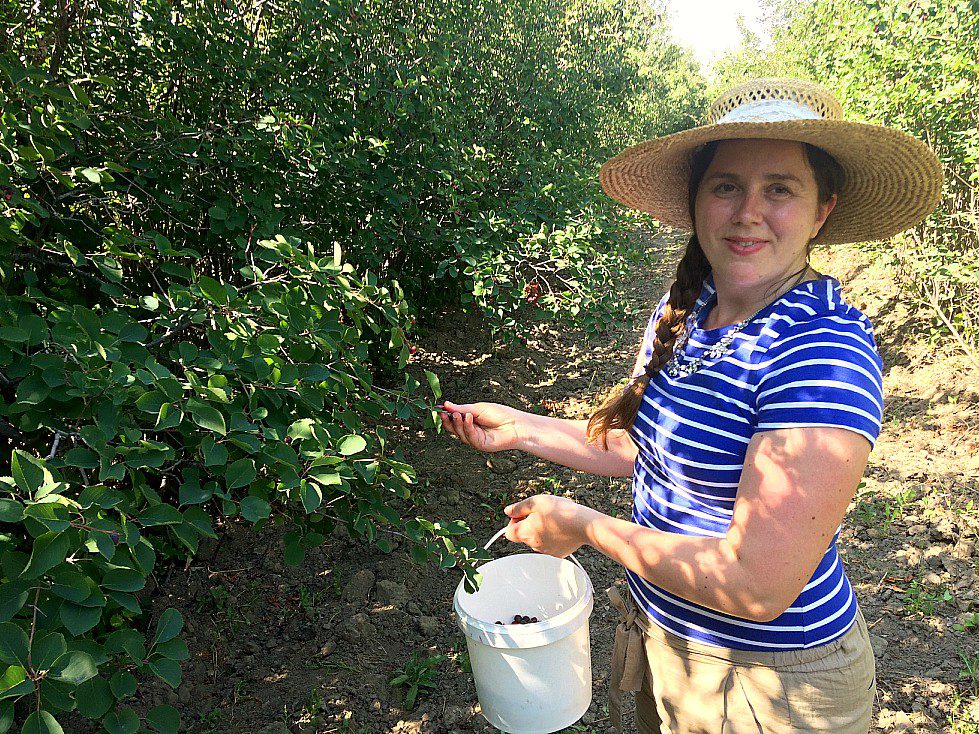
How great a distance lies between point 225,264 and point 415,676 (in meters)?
2.11

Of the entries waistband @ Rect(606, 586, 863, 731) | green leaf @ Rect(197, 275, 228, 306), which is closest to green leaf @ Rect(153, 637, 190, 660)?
green leaf @ Rect(197, 275, 228, 306)

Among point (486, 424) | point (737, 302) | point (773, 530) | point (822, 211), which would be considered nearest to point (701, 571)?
point (773, 530)

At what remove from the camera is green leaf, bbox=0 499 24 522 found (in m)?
1.12

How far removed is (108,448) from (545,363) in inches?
201

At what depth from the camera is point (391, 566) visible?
148 inches

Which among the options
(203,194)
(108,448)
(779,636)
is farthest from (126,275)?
(779,636)

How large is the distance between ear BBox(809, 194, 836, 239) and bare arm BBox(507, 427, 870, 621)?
22.4 inches

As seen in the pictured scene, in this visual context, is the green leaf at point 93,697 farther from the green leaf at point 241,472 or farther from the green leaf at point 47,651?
the green leaf at point 241,472

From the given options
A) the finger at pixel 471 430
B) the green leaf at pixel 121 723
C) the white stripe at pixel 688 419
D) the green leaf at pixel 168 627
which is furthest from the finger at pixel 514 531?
the green leaf at pixel 121 723

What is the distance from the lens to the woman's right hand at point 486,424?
214cm

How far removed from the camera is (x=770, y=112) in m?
1.49

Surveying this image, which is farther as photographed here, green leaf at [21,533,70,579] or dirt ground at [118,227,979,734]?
dirt ground at [118,227,979,734]

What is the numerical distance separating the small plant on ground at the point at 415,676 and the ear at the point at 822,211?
2.35 meters

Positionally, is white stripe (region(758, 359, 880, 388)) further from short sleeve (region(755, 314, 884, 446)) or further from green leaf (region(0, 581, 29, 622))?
green leaf (region(0, 581, 29, 622))
